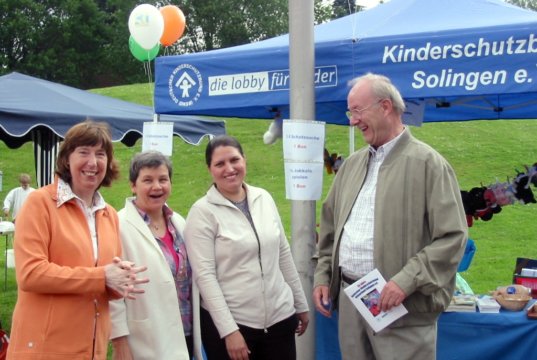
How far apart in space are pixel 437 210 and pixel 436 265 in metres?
0.22

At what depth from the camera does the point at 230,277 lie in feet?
9.77

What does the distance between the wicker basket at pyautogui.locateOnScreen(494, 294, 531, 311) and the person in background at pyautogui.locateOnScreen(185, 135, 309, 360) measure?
1402mm

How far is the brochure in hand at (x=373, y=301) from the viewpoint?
271 cm

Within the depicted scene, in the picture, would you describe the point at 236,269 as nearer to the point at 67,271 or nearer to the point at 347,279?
the point at 347,279

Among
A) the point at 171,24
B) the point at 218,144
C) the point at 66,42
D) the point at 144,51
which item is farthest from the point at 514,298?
the point at 66,42

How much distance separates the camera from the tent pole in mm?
3467

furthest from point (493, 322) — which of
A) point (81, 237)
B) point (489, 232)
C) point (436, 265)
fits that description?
point (489, 232)

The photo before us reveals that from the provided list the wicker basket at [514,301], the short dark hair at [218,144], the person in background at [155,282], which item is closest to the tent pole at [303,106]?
the short dark hair at [218,144]

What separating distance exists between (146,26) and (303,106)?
14.8 feet

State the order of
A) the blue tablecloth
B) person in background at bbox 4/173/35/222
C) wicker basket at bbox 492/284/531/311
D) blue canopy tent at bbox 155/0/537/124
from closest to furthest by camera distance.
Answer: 1. blue canopy tent at bbox 155/0/537/124
2. the blue tablecloth
3. wicker basket at bbox 492/284/531/311
4. person in background at bbox 4/173/35/222

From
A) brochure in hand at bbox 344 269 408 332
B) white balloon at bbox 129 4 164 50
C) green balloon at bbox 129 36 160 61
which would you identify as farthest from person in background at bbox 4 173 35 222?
brochure in hand at bbox 344 269 408 332

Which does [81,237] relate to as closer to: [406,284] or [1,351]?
[406,284]

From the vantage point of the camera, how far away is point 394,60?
11.2 feet

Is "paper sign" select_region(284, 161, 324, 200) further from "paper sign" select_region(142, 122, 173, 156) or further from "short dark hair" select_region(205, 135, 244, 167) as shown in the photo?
"paper sign" select_region(142, 122, 173, 156)
